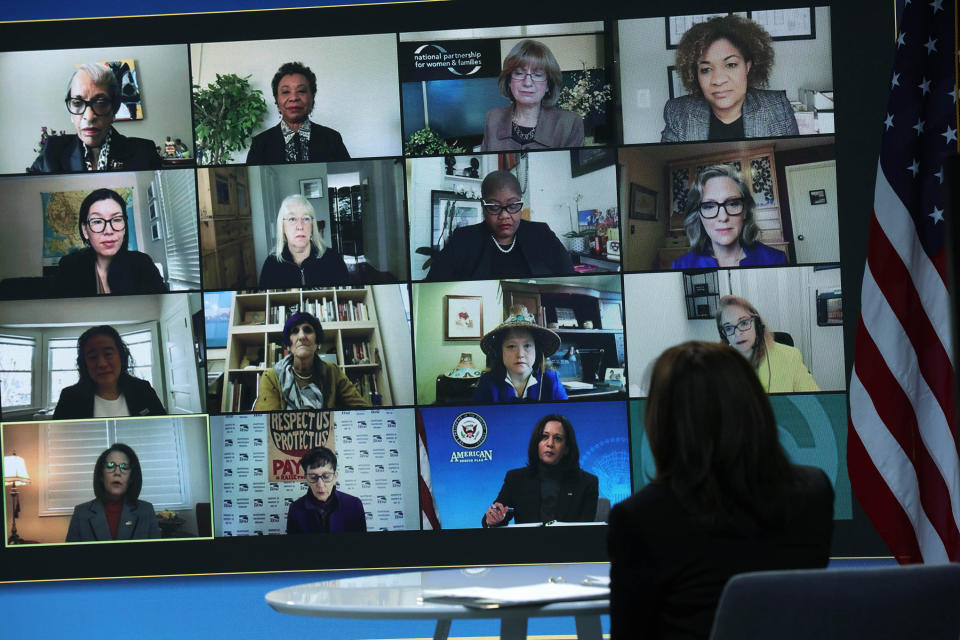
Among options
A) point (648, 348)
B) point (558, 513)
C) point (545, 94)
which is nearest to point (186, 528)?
point (558, 513)

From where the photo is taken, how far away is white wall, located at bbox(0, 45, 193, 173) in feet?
16.6

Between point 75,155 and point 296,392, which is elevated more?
point 75,155

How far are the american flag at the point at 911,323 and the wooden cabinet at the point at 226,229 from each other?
2962mm

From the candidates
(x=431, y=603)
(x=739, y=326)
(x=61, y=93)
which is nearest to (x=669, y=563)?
(x=431, y=603)

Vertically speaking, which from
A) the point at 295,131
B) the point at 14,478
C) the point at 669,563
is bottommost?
the point at 14,478

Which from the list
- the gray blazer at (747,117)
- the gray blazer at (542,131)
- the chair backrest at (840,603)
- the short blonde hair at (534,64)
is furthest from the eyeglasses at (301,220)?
the chair backrest at (840,603)

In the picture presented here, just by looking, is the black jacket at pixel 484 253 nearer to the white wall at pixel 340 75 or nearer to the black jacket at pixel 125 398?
the white wall at pixel 340 75

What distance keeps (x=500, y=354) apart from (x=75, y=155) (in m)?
2.42

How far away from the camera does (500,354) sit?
5.00m

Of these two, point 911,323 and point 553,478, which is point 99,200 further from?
point 911,323

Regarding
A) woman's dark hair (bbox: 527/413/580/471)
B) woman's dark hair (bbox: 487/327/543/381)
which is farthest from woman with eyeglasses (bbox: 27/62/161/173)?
woman's dark hair (bbox: 527/413/580/471)

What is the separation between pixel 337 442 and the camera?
504 centimetres

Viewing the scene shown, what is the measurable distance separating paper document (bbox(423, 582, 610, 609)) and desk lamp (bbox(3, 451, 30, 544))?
378cm

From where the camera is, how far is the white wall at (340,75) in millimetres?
5012
